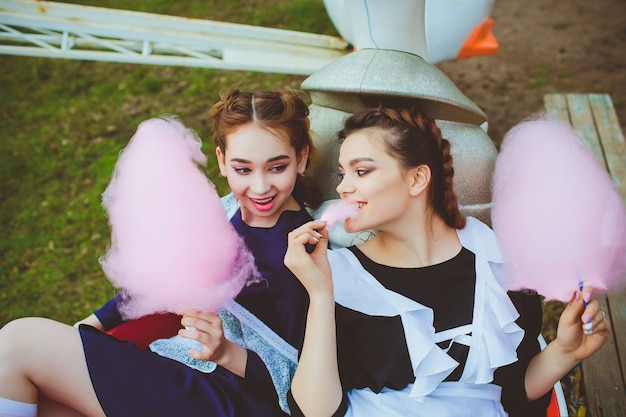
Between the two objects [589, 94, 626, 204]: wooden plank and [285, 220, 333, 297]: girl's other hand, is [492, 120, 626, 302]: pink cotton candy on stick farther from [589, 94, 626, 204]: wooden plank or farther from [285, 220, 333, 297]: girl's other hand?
[589, 94, 626, 204]: wooden plank

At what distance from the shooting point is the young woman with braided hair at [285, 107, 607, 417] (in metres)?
1.62

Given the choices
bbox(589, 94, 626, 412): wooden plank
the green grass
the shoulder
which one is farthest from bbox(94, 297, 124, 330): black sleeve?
bbox(589, 94, 626, 412): wooden plank

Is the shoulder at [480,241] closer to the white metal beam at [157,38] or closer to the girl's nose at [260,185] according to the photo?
the girl's nose at [260,185]

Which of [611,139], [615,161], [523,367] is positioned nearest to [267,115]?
[523,367]

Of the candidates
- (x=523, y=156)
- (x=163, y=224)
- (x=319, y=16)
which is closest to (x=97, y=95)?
(x=319, y=16)

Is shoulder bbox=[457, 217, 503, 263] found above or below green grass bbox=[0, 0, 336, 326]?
below

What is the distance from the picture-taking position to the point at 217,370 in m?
1.94

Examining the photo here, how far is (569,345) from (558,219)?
384mm

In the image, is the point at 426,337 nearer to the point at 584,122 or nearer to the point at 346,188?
the point at 346,188

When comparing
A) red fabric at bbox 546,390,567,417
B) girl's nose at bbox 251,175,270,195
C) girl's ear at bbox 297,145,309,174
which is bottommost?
red fabric at bbox 546,390,567,417

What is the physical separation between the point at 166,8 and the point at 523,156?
5.84 m

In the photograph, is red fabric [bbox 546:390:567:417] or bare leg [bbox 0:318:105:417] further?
red fabric [bbox 546:390:567:417]

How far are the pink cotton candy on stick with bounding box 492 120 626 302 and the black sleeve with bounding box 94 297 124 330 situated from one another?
1.45 metres

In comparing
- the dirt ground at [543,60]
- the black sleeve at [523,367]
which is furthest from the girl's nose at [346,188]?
the dirt ground at [543,60]
